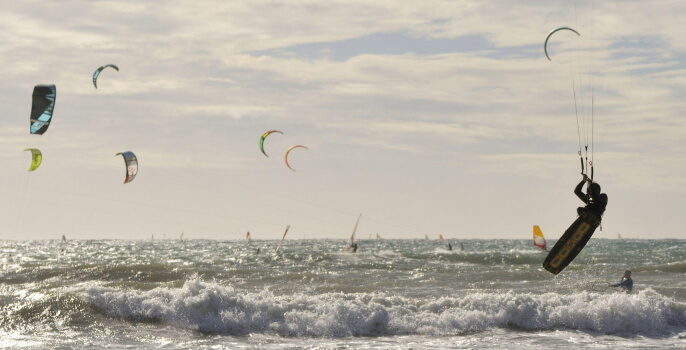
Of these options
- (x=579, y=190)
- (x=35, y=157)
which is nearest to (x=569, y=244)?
(x=579, y=190)

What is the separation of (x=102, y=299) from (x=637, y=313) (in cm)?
997

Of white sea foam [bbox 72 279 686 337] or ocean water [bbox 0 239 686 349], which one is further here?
white sea foam [bbox 72 279 686 337]

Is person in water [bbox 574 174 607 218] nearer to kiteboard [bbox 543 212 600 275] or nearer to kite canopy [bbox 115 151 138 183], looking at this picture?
kiteboard [bbox 543 212 600 275]

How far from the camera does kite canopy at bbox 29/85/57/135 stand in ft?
64.3

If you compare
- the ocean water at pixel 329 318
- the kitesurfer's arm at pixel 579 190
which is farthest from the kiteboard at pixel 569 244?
the ocean water at pixel 329 318

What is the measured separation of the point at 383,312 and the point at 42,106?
10.6 meters

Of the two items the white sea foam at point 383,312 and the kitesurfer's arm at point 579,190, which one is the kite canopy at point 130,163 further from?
the kitesurfer's arm at point 579,190

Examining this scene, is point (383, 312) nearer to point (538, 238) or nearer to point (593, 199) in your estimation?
point (593, 199)

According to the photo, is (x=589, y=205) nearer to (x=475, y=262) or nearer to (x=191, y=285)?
(x=191, y=285)

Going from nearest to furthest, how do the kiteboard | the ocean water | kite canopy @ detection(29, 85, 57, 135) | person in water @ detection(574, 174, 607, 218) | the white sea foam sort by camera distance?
person in water @ detection(574, 174, 607, 218)
the kiteboard
the ocean water
the white sea foam
kite canopy @ detection(29, 85, 57, 135)

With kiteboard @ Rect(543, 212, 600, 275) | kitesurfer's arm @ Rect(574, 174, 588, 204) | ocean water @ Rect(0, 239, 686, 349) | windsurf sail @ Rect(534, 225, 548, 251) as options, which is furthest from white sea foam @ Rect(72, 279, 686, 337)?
windsurf sail @ Rect(534, 225, 548, 251)

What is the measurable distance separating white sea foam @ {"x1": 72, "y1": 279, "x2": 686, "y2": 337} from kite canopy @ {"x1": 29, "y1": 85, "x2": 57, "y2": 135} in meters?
5.67

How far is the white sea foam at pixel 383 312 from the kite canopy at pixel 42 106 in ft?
18.6

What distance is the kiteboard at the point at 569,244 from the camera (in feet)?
38.2
